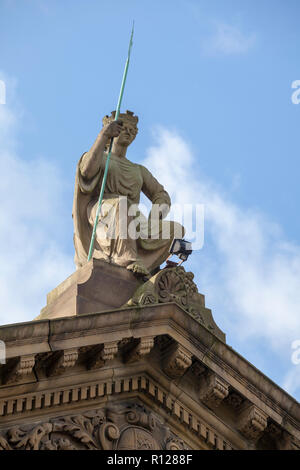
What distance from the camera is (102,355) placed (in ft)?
66.3

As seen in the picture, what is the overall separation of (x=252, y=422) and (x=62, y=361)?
3576 millimetres

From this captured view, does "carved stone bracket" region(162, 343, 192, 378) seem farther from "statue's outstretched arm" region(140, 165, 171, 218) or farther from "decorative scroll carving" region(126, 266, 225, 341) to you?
"statue's outstretched arm" region(140, 165, 171, 218)

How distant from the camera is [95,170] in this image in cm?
2381

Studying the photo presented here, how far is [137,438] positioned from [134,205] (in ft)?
17.0

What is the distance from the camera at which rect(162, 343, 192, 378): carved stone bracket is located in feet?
68.6

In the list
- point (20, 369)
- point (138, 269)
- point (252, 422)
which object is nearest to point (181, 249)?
point (138, 269)

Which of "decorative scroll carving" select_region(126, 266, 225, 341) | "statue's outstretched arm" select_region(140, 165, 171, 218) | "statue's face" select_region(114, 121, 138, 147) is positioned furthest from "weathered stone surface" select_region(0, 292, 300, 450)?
"statue's face" select_region(114, 121, 138, 147)

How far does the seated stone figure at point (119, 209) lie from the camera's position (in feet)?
75.9

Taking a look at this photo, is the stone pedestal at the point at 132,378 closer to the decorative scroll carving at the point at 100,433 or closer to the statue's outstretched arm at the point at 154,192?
the decorative scroll carving at the point at 100,433

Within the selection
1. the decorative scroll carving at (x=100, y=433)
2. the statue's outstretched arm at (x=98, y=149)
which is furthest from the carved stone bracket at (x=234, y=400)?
the statue's outstretched arm at (x=98, y=149)

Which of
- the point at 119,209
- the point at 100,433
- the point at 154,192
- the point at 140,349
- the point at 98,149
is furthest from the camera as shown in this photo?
the point at 154,192

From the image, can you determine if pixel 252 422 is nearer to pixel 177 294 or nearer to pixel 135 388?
pixel 135 388
